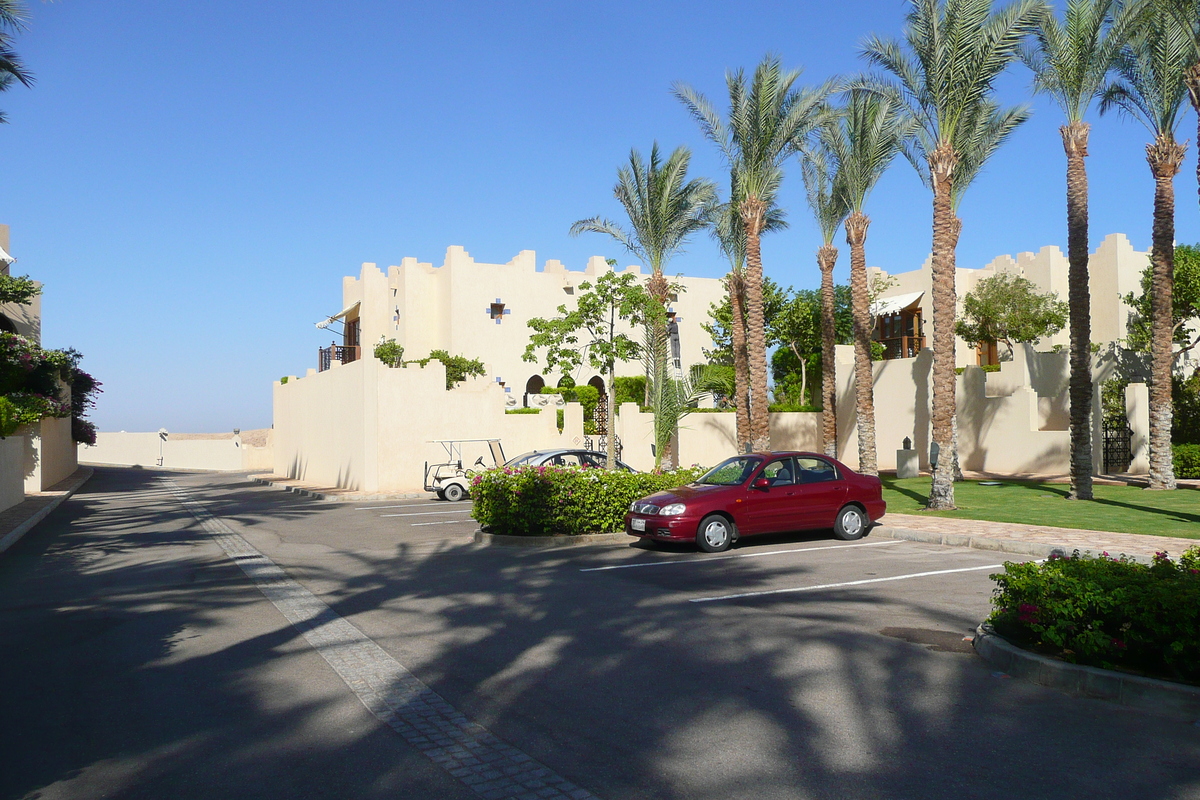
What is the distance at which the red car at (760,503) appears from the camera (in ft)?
43.5

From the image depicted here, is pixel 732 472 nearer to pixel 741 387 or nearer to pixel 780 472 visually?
pixel 780 472

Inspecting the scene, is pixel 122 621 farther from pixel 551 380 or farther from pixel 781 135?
pixel 551 380

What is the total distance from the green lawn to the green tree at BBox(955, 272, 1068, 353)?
17.0 m

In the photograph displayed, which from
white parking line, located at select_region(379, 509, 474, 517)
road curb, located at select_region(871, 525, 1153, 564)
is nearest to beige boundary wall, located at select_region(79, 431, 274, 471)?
white parking line, located at select_region(379, 509, 474, 517)

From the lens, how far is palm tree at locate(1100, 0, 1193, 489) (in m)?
19.5

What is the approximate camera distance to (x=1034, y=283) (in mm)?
40500

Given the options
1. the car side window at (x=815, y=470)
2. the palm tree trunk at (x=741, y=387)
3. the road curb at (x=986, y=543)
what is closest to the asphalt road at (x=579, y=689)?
the road curb at (x=986, y=543)

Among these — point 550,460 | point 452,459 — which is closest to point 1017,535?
point 550,460

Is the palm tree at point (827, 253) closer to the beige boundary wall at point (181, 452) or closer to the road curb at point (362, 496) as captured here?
the road curb at point (362, 496)

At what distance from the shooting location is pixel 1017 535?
1380 centimetres

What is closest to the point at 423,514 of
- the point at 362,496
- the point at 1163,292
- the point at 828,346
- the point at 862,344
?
the point at 362,496

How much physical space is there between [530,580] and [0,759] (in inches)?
260

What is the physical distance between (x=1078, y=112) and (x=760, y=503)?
504 inches

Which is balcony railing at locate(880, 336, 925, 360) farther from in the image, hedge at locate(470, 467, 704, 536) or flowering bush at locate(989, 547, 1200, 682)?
flowering bush at locate(989, 547, 1200, 682)
